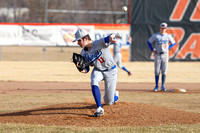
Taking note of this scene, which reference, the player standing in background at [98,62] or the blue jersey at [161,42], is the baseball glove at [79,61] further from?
the blue jersey at [161,42]

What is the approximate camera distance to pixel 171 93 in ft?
34.7

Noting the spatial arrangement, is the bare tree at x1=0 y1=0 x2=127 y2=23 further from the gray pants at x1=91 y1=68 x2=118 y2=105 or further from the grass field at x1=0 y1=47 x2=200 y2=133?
the gray pants at x1=91 y1=68 x2=118 y2=105

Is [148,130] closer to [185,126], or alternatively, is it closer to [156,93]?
[185,126]

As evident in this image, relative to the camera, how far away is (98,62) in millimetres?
6645

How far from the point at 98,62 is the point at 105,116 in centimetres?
101

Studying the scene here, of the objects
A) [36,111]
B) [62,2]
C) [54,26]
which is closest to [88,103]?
[36,111]

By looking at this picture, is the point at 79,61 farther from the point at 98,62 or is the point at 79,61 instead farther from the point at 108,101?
the point at 108,101

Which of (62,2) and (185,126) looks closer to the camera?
(185,126)

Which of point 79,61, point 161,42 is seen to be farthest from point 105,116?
point 161,42

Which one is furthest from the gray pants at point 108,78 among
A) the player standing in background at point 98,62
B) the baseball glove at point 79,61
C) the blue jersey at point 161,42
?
the blue jersey at point 161,42

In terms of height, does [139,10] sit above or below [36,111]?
above

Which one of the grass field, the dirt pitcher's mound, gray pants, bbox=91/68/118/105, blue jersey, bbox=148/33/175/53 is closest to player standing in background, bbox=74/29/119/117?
Result: gray pants, bbox=91/68/118/105

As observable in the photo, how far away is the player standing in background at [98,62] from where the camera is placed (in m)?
6.35

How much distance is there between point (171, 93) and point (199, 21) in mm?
12445
